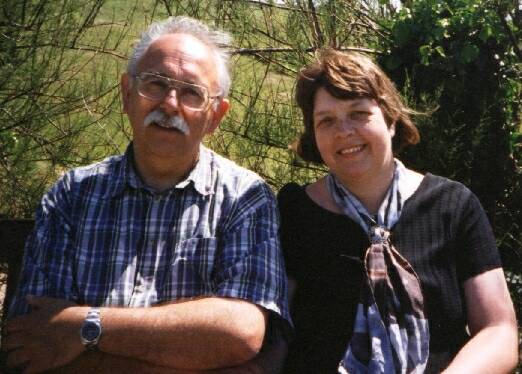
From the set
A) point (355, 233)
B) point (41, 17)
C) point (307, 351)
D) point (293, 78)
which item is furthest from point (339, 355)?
point (41, 17)

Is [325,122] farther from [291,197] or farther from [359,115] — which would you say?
[291,197]

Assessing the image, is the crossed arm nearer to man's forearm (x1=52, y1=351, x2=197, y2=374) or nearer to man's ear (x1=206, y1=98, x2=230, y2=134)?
man's forearm (x1=52, y1=351, x2=197, y2=374)

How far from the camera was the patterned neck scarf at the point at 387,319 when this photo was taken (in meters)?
2.38

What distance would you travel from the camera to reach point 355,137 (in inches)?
99.3

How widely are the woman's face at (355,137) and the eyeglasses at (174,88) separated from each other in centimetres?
46

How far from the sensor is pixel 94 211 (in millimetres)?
2523

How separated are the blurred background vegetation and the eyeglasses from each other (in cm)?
136

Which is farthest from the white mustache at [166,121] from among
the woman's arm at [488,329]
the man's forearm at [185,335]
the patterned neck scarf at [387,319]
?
the woman's arm at [488,329]

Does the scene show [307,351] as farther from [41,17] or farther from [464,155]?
[41,17]

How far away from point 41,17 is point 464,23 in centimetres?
238

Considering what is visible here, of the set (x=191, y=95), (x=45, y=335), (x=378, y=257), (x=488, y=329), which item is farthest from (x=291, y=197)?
(x=45, y=335)

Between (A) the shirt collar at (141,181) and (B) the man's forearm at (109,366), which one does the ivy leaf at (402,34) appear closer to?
(A) the shirt collar at (141,181)

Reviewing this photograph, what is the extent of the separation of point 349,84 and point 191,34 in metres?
0.69

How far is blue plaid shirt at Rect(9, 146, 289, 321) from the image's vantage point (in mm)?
2381
